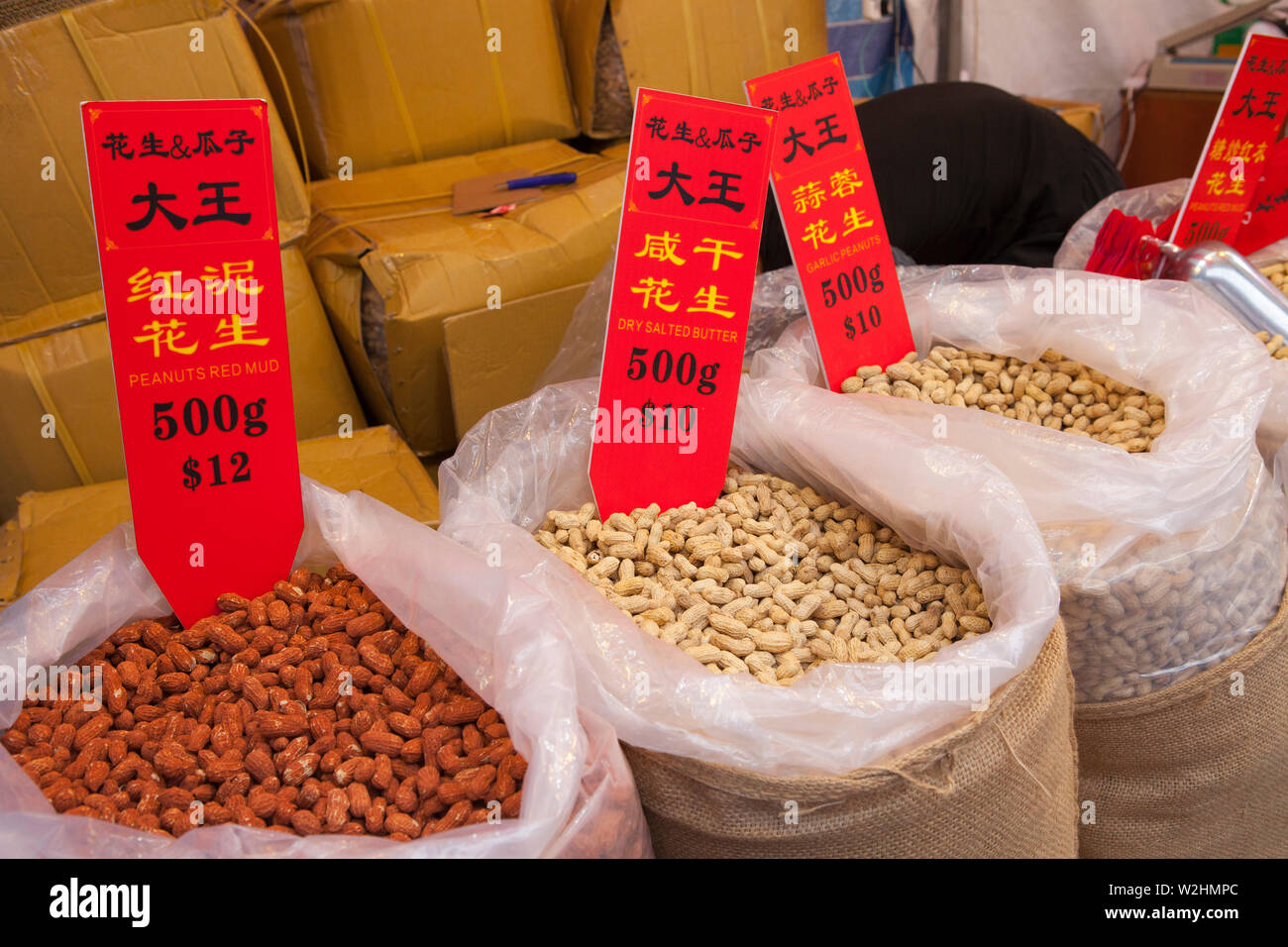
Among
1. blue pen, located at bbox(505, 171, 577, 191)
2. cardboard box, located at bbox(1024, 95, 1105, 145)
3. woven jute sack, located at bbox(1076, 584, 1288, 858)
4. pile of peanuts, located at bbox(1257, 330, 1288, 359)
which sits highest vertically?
blue pen, located at bbox(505, 171, 577, 191)

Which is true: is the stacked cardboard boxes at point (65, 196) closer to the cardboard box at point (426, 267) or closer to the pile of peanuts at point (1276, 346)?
the cardboard box at point (426, 267)

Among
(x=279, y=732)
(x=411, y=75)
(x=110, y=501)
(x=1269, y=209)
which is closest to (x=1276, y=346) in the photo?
(x=1269, y=209)

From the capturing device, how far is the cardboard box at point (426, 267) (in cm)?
146

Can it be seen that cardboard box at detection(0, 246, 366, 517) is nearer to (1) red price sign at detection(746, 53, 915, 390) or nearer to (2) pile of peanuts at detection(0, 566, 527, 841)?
(2) pile of peanuts at detection(0, 566, 527, 841)

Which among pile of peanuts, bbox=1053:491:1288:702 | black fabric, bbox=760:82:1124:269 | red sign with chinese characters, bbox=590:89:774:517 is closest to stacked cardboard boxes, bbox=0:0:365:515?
red sign with chinese characters, bbox=590:89:774:517

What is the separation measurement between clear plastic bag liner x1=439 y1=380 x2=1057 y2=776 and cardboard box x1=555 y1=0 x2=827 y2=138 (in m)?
0.93

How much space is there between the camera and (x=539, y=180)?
170cm

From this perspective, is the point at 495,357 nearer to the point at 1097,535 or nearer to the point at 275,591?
the point at 275,591

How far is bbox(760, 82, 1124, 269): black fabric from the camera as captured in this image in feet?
5.59

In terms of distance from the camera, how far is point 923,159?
1697 millimetres

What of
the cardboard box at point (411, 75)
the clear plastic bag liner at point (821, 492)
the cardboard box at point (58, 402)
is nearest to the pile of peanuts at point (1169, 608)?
the clear plastic bag liner at point (821, 492)

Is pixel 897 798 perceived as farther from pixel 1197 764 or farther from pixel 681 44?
pixel 681 44

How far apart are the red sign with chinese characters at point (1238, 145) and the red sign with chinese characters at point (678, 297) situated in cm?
77
